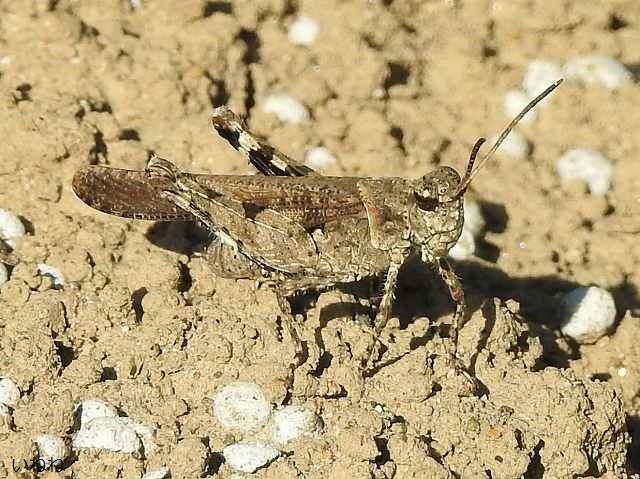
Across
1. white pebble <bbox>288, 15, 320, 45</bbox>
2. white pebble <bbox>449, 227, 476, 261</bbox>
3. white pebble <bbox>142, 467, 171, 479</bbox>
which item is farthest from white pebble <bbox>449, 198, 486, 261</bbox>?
white pebble <bbox>142, 467, 171, 479</bbox>

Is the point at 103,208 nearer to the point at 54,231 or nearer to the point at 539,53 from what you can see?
the point at 54,231

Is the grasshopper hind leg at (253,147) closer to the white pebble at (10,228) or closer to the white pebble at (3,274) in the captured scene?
the white pebble at (10,228)

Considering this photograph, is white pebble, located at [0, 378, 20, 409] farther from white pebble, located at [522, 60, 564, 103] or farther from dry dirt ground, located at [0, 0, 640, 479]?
white pebble, located at [522, 60, 564, 103]

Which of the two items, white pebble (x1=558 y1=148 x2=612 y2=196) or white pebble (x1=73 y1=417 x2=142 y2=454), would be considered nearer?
white pebble (x1=73 y1=417 x2=142 y2=454)

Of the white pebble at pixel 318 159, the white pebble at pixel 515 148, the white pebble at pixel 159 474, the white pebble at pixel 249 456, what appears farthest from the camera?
the white pebble at pixel 515 148

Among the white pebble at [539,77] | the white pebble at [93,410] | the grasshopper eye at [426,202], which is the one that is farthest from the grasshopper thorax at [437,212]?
the white pebble at [539,77]
